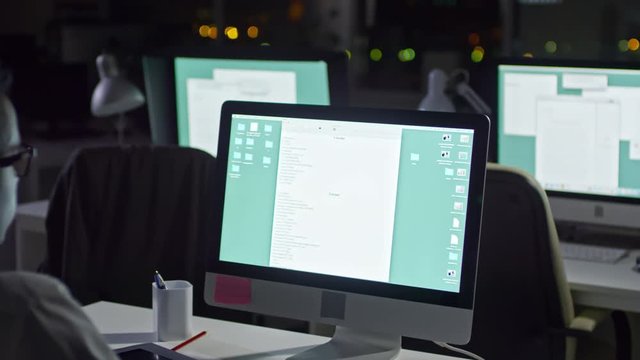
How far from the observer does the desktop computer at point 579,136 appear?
119 inches

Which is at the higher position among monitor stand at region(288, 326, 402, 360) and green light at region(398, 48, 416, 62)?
green light at region(398, 48, 416, 62)

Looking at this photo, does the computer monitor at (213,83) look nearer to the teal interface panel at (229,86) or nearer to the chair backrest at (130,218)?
the teal interface panel at (229,86)

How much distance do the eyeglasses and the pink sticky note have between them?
825mm

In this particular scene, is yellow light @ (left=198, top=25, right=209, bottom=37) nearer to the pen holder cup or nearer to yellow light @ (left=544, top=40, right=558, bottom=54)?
yellow light @ (left=544, top=40, right=558, bottom=54)

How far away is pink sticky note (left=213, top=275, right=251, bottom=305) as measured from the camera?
1908 millimetres

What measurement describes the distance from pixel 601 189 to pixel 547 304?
2.68ft

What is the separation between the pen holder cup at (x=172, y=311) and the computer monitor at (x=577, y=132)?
62.2 inches

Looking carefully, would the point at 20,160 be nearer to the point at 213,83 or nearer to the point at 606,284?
the point at 213,83

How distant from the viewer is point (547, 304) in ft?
7.82

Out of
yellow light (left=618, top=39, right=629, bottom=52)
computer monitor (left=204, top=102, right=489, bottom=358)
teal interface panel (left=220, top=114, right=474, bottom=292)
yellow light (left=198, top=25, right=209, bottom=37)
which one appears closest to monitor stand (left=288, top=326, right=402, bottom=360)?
computer monitor (left=204, top=102, right=489, bottom=358)

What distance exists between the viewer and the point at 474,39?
6.13 meters

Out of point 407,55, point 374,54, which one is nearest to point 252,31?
point 374,54

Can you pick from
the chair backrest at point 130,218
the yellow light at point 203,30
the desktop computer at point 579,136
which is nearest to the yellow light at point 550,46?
the yellow light at point 203,30

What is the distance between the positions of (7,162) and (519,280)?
1.29 m
